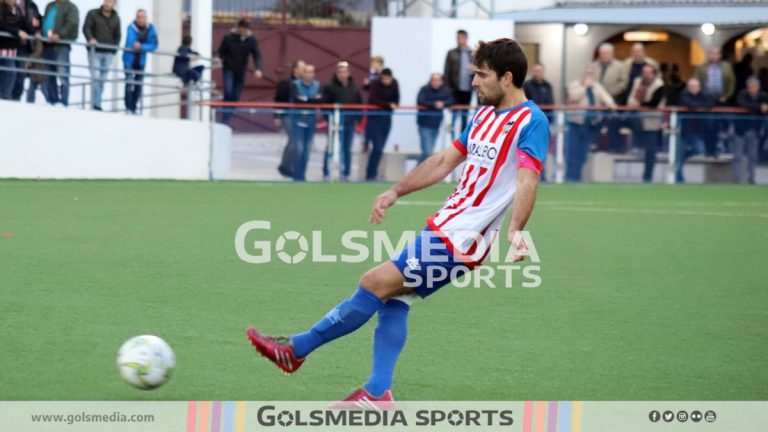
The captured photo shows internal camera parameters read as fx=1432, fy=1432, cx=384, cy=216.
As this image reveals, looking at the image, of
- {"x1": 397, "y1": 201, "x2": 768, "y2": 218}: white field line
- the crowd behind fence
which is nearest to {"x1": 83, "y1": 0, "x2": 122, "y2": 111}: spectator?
the crowd behind fence

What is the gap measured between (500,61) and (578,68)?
23.4 metres

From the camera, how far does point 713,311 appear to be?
958cm

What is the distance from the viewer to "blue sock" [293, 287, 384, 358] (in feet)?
20.7

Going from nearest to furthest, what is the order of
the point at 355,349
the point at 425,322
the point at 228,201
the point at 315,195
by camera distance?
the point at 355,349 → the point at 425,322 → the point at 228,201 → the point at 315,195

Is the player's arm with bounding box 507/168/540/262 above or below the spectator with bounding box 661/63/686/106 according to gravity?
below

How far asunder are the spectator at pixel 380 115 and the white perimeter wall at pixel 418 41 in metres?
3.81

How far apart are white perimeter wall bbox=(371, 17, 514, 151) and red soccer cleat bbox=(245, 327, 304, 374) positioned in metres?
20.0

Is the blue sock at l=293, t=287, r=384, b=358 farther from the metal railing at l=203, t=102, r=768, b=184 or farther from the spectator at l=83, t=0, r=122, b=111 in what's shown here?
the metal railing at l=203, t=102, r=768, b=184

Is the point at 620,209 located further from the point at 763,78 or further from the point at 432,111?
the point at 763,78

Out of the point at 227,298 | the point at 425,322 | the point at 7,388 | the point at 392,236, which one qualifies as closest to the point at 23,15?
the point at 392,236

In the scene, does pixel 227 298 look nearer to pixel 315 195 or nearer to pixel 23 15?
pixel 315 195

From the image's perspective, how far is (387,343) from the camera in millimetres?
6371

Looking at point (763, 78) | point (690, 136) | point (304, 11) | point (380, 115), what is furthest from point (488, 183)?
point (304, 11)

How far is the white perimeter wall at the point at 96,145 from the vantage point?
20.0 meters
